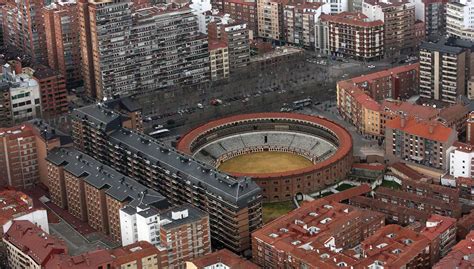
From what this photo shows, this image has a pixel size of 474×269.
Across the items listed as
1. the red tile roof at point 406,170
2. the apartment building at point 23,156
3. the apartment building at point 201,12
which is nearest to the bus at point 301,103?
the apartment building at point 201,12

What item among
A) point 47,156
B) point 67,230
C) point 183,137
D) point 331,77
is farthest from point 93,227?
point 331,77

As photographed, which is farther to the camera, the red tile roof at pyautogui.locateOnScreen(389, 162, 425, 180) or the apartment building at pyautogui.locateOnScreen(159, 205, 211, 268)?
the red tile roof at pyautogui.locateOnScreen(389, 162, 425, 180)

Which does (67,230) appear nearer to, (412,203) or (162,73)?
(412,203)

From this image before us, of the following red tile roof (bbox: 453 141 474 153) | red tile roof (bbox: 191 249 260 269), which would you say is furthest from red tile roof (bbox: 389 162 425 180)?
red tile roof (bbox: 191 249 260 269)

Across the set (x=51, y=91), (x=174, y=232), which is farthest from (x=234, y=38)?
(x=174, y=232)

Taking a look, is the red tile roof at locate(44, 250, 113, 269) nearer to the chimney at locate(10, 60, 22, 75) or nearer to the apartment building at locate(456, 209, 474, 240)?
the apartment building at locate(456, 209, 474, 240)
